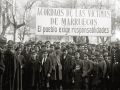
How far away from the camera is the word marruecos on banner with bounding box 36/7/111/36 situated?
12.4 meters

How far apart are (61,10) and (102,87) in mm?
4463

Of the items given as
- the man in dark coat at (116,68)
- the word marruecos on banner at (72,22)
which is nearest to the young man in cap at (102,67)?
the man in dark coat at (116,68)

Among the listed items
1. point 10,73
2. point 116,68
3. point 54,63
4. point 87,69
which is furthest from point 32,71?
point 116,68

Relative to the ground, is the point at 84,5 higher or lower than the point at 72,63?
higher

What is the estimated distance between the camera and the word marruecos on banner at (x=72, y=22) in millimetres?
12391

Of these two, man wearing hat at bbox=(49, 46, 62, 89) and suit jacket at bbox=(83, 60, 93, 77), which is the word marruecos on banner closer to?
man wearing hat at bbox=(49, 46, 62, 89)

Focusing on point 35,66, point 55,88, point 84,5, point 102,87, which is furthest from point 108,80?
point 84,5

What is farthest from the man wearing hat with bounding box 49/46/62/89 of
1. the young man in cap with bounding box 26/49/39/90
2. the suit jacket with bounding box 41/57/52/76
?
the young man in cap with bounding box 26/49/39/90

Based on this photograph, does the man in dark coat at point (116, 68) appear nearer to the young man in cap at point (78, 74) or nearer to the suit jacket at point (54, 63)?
the young man in cap at point (78, 74)

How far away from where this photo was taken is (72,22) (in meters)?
12.8

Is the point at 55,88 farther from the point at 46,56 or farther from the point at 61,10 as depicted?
the point at 61,10

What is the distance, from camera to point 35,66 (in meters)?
11.5

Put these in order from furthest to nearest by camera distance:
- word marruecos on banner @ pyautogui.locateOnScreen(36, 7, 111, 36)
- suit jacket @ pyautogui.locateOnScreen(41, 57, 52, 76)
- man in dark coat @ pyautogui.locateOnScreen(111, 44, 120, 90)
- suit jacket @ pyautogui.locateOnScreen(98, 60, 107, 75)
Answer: word marruecos on banner @ pyautogui.locateOnScreen(36, 7, 111, 36) → suit jacket @ pyautogui.locateOnScreen(41, 57, 52, 76) → suit jacket @ pyautogui.locateOnScreen(98, 60, 107, 75) → man in dark coat @ pyautogui.locateOnScreen(111, 44, 120, 90)

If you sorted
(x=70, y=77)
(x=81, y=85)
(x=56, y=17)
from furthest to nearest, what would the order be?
(x=56, y=17)
(x=70, y=77)
(x=81, y=85)
